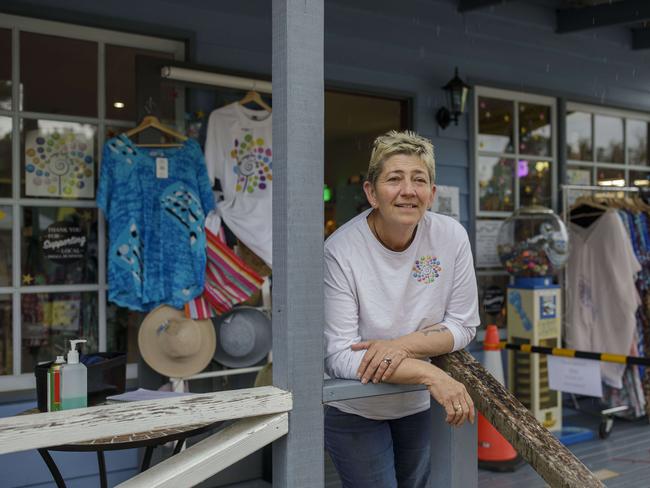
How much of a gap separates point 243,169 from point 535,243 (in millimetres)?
2223

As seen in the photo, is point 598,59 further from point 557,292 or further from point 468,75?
point 557,292

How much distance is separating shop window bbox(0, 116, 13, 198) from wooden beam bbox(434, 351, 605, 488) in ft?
8.29

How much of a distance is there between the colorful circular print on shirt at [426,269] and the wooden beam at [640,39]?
192 inches

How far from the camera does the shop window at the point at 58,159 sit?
349cm

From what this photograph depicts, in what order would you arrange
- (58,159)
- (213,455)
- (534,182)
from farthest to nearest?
(534,182) < (58,159) < (213,455)

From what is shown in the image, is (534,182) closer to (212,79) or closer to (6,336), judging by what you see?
(212,79)

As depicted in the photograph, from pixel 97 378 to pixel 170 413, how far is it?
0.93 metres

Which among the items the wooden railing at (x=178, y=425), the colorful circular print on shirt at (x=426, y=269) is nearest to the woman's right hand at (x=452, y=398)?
the colorful circular print on shirt at (x=426, y=269)

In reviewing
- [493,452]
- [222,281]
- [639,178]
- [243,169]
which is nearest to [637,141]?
[639,178]

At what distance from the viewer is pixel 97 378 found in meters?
2.35

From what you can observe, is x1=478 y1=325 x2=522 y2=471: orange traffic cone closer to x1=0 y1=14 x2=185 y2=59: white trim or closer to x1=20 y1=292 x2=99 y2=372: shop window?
x1=20 y1=292 x2=99 y2=372: shop window

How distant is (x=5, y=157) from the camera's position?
345 centimetres

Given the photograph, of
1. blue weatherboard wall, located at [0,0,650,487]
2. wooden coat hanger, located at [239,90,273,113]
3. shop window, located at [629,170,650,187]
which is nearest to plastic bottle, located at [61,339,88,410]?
blue weatherboard wall, located at [0,0,650,487]

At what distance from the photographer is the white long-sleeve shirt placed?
189 centimetres
